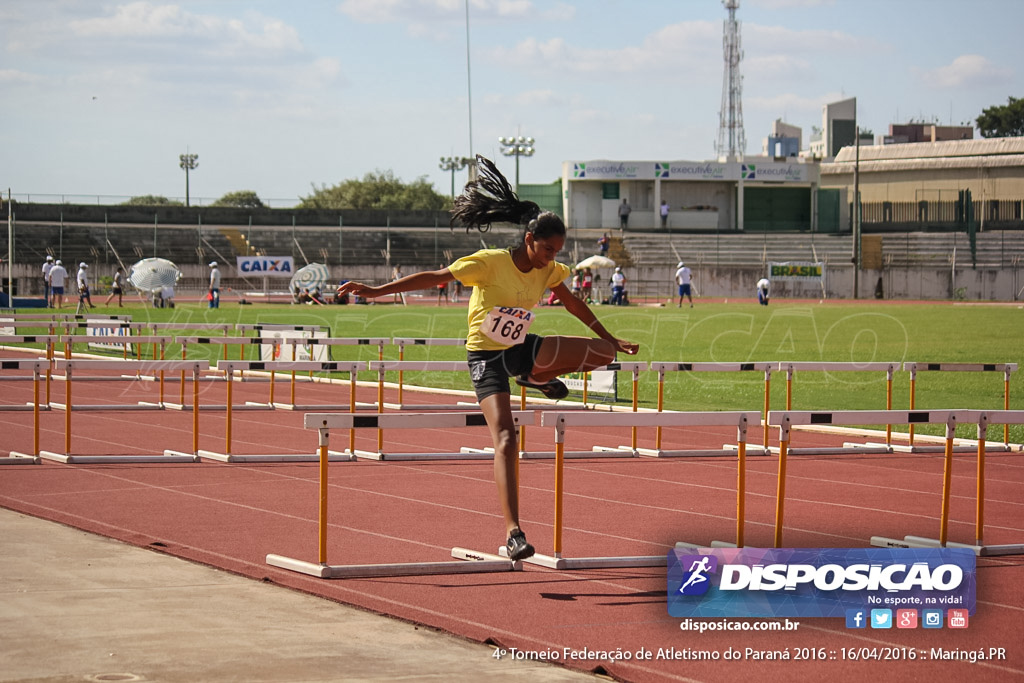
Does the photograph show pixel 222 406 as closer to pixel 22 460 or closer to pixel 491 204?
pixel 22 460

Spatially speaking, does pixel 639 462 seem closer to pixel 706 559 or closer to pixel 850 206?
pixel 706 559

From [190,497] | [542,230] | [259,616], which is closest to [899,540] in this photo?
[542,230]

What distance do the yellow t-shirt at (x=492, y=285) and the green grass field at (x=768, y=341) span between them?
9.22 m

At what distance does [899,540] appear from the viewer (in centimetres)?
782

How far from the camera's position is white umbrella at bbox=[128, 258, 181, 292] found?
42.0m

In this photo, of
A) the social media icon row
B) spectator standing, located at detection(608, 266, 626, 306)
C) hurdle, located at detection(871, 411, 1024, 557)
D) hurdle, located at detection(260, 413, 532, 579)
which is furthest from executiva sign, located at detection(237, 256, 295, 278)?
the social media icon row

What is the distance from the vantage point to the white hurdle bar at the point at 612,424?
7.09 meters

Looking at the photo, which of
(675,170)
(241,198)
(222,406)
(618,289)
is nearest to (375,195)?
(241,198)

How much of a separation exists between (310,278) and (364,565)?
41.6m

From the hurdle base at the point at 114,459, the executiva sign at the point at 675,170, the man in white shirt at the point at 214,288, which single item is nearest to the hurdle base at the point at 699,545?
the hurdle base at the point at 114,459

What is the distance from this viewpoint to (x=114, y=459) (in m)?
11.2

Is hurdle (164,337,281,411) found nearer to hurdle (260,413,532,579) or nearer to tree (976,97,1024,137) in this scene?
hurdle (260,413,532,579)

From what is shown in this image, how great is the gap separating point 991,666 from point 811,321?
103 feet

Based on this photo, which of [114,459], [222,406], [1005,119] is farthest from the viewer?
[1005,119]
